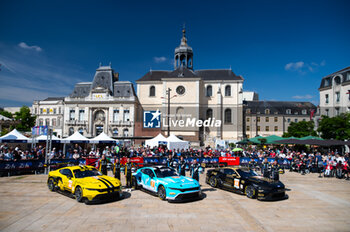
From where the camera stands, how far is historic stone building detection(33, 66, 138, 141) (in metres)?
50.6

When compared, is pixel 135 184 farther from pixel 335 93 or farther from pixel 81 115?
pixel 81 115

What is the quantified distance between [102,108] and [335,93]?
4626 centimetres

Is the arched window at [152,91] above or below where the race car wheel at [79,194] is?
above

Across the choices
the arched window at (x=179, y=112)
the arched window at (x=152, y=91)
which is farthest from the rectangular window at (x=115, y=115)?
the arched window at (x=179, y=112)

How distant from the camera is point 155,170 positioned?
36.1 ft

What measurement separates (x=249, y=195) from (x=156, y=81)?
1756 inches

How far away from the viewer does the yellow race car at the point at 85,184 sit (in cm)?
914

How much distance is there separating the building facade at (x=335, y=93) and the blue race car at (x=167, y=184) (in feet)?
126

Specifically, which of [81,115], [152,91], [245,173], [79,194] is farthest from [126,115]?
[79,194]

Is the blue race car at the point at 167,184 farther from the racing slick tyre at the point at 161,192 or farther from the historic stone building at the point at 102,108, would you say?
the historic stone building at the point at 102,108

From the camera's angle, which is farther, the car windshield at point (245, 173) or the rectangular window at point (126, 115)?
the rectangular window at point (126, 115)

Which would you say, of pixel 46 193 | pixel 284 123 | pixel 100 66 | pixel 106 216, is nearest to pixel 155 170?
pixel 106 216

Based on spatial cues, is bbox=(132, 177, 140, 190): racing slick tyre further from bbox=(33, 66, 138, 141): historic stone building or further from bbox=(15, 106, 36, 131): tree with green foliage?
bbox=(15, 106, 36, 131): tree with green foliage

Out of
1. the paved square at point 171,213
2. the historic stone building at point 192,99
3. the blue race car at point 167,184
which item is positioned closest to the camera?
the paved square at point 171,213
